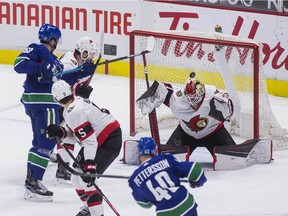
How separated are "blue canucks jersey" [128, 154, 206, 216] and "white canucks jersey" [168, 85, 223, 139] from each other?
6.98 ft

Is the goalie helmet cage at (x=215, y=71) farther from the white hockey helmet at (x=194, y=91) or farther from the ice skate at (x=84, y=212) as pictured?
the ice skate at (x=84, y=212)

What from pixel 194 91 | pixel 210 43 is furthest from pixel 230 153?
pixel 210 43

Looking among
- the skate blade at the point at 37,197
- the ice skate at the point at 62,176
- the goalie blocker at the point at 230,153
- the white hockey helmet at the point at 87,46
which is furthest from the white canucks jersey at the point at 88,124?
the goalie blocker at the point at 230,153

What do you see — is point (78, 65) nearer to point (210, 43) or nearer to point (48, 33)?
point (48, 33)

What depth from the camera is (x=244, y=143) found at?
8.23 m

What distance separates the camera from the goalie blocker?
8.07m

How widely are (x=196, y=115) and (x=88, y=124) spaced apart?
5.03 feet

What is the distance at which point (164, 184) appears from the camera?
232 inches

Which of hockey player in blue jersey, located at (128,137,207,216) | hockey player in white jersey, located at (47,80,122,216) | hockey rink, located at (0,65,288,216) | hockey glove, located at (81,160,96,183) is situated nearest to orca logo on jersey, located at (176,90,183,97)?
hockey rink, located at (0,65,288,216)

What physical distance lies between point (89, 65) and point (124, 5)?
2.81m

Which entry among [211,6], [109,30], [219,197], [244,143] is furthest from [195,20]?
[219,197]

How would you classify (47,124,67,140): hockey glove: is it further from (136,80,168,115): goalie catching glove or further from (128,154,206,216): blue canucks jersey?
(136,80,168,115): goalie catching glove

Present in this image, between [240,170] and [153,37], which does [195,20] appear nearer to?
[153,37]

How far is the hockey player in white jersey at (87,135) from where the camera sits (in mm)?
6645
